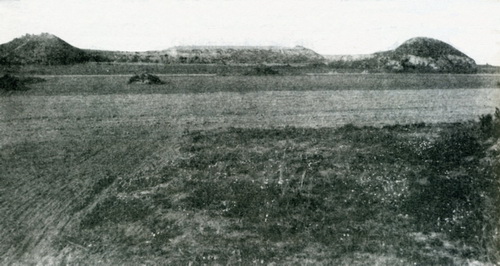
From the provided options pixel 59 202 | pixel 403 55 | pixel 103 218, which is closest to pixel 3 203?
pixel 59 202

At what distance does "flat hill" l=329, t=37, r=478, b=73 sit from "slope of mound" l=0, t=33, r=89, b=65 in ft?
115

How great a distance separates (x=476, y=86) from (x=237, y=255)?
3797 cm

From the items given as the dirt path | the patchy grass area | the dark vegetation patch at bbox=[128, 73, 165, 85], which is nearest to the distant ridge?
the dark vegetation patch at bbox=[128, 73, 165, 85]

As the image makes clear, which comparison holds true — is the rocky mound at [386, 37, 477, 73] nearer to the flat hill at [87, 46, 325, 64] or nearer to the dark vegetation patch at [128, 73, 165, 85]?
the flat hill at [87, 46, 325, 64]

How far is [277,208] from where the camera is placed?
1025 cm

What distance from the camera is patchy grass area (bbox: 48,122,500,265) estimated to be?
865cm

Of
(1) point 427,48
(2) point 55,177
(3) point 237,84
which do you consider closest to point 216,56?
(1) point 427,48

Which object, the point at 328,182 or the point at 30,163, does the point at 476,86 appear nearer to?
the point at 328,182

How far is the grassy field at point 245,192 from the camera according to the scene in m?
8.77

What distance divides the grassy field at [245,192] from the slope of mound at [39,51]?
105ft

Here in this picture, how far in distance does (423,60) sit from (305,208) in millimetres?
49924

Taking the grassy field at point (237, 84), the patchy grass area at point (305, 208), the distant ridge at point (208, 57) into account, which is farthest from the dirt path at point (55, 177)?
the distant ridge at point (208, 57)

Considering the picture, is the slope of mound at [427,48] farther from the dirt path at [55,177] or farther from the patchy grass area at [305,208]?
the dirt path at [55,177]

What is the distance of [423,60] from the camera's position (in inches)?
2140
